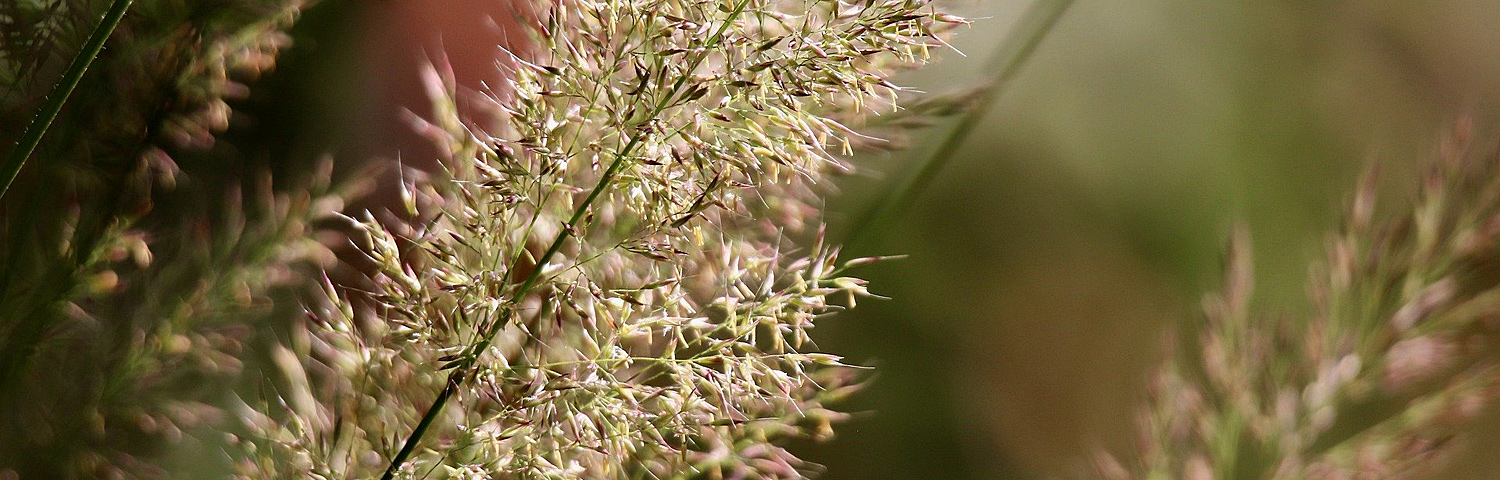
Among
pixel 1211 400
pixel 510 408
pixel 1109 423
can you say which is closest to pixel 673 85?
pixel 510 408

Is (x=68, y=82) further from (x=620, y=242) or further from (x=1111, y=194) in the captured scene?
(x=1111, y=194)

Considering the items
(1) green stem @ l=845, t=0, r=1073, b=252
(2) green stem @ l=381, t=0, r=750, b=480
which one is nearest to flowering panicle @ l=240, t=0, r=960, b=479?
(2) green stem @ l=381, t=0, r=750, b=480

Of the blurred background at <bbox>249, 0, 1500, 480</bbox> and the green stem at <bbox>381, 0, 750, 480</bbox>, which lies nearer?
the green stem at <bbox>381, 0, 750, 480</bbox>

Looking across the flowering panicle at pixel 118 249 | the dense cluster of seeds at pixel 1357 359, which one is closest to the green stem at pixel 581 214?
the flowering panicle at pixel 118 249

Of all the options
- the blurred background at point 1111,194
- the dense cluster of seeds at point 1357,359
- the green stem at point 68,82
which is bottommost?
the green stem at point 68,82

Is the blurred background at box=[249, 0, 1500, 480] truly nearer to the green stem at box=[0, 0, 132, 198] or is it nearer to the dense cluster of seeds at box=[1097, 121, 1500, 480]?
the dense cluster of seeds at box=[1097, 121, 1500, 480]

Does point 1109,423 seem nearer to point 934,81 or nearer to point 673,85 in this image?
point 934,81

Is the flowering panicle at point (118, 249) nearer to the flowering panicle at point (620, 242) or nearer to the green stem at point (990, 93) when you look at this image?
the flowering panicle at point (620, 242)

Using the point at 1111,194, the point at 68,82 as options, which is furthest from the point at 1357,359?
the point at 68,82

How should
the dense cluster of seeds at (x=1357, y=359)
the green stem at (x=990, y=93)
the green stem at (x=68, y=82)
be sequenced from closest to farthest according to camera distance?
the green stem at (x=68, y=82)
the dense cluster of seeds at (x=1357, y=359)
the green stem at (x=990, y=93)
